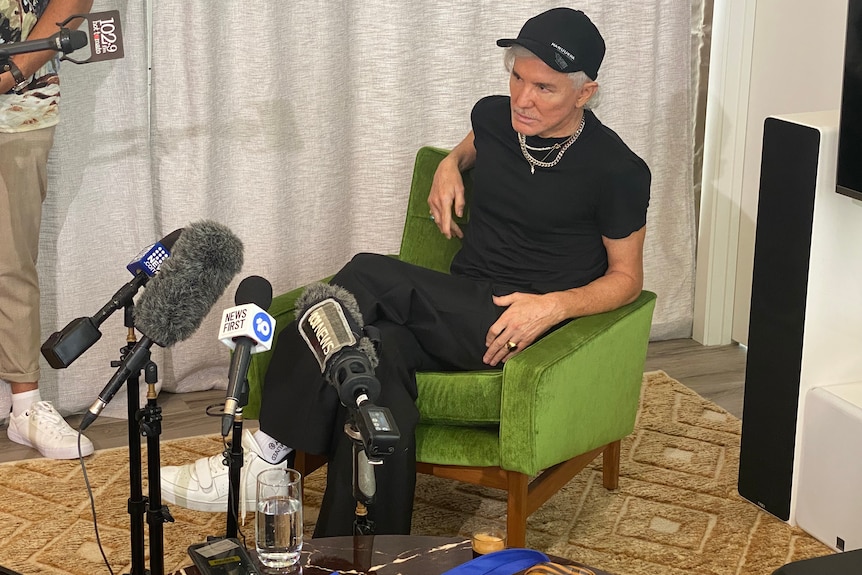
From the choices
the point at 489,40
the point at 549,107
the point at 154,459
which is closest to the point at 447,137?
the point at 489,40

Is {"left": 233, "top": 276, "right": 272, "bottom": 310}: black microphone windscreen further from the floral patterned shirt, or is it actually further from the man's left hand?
the floral patterned shirt

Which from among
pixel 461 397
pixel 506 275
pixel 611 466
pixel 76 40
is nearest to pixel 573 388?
pixel 461 397

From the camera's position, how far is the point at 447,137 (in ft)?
11.9

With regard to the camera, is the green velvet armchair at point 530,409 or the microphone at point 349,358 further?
the green velvet armchair at point 530,409

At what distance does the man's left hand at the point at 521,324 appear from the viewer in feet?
8.15

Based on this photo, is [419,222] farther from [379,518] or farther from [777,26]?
[777,26]

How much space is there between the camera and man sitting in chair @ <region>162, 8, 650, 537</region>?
2.37 metres

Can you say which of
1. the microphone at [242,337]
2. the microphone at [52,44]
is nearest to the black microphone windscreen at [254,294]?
the microphone at [242,337]

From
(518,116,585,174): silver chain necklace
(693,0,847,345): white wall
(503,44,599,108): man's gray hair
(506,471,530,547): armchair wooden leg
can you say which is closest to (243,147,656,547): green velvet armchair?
(506,471,530,547): armchair wooden leg

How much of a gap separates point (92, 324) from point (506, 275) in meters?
1.16

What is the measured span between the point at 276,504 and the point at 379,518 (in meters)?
0.67

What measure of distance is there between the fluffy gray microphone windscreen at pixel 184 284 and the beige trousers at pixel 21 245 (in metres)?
1.39

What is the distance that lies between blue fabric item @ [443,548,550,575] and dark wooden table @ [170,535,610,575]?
0.23 feet

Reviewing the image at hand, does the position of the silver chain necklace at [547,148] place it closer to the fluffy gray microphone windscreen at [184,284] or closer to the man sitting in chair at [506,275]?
the man sitting in chair at [506,275]
